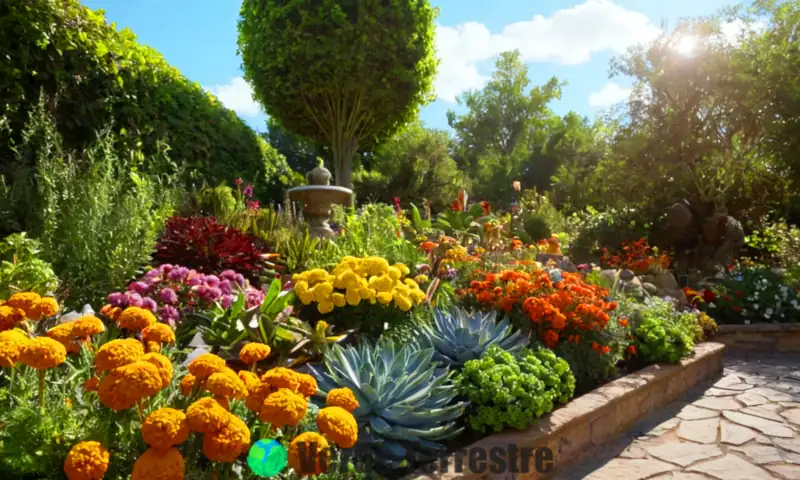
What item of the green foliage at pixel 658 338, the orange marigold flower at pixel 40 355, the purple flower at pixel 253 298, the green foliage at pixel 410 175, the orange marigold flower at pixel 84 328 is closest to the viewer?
the orange marigold flower at pixel 40 355

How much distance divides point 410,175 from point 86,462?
53.9ft

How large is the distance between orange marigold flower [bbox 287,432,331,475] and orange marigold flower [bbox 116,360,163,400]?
48 cm

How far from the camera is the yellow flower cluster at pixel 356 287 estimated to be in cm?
365

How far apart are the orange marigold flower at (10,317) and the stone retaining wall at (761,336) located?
6.48 m

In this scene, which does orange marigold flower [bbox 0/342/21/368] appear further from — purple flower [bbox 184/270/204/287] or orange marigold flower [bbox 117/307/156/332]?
purple flower [bbox 184/270/204/287]

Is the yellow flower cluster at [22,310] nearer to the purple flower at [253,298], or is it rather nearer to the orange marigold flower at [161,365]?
the orange marigold flower at [161,365]

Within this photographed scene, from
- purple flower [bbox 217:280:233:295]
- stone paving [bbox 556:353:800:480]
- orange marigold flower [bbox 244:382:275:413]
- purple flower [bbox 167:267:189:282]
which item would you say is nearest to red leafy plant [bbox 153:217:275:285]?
Result: purple flower [bbox 217:280:233:295]

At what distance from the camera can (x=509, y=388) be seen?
286 cm

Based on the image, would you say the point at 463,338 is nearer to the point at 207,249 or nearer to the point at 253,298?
the point at 253,298

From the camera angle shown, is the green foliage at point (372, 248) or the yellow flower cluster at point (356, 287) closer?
the yellow flower cluster at point (356, 287)

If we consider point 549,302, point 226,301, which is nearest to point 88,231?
point 226,301

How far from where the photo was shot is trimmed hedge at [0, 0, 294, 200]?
491 centimetres

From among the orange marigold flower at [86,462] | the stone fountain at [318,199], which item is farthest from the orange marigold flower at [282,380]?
the stone fountain at [318,199]

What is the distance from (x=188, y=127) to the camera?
717 centimetres
